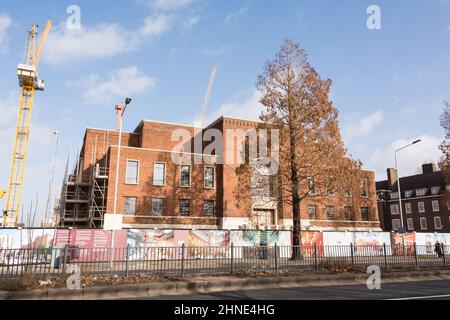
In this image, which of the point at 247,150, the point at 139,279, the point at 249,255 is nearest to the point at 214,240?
the point at 247,150

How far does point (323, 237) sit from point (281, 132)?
1315 cm

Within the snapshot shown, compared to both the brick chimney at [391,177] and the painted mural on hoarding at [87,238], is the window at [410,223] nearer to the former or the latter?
the brick chimney at [391,177]

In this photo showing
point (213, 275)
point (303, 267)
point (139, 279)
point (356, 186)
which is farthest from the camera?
point (356, 186)

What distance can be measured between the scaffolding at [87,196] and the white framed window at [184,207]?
8.37 m

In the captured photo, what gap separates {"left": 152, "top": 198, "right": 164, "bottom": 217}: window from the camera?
39.1 metres

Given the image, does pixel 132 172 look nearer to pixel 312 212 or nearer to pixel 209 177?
pixel 209 177

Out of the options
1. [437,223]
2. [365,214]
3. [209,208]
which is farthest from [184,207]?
[437,223]

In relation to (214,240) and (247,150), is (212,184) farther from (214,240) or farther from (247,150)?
(247,150)

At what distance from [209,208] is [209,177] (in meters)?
3.68

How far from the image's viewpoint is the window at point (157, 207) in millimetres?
39062

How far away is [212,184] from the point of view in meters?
42.8

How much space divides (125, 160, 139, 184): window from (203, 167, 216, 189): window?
25.9 ft

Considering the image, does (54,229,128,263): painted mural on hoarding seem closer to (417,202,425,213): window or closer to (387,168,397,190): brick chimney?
(417,202,425,213): window

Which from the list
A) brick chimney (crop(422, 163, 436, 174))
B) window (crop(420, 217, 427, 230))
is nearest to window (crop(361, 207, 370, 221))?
window (crop(420, 217, 427, 230))
